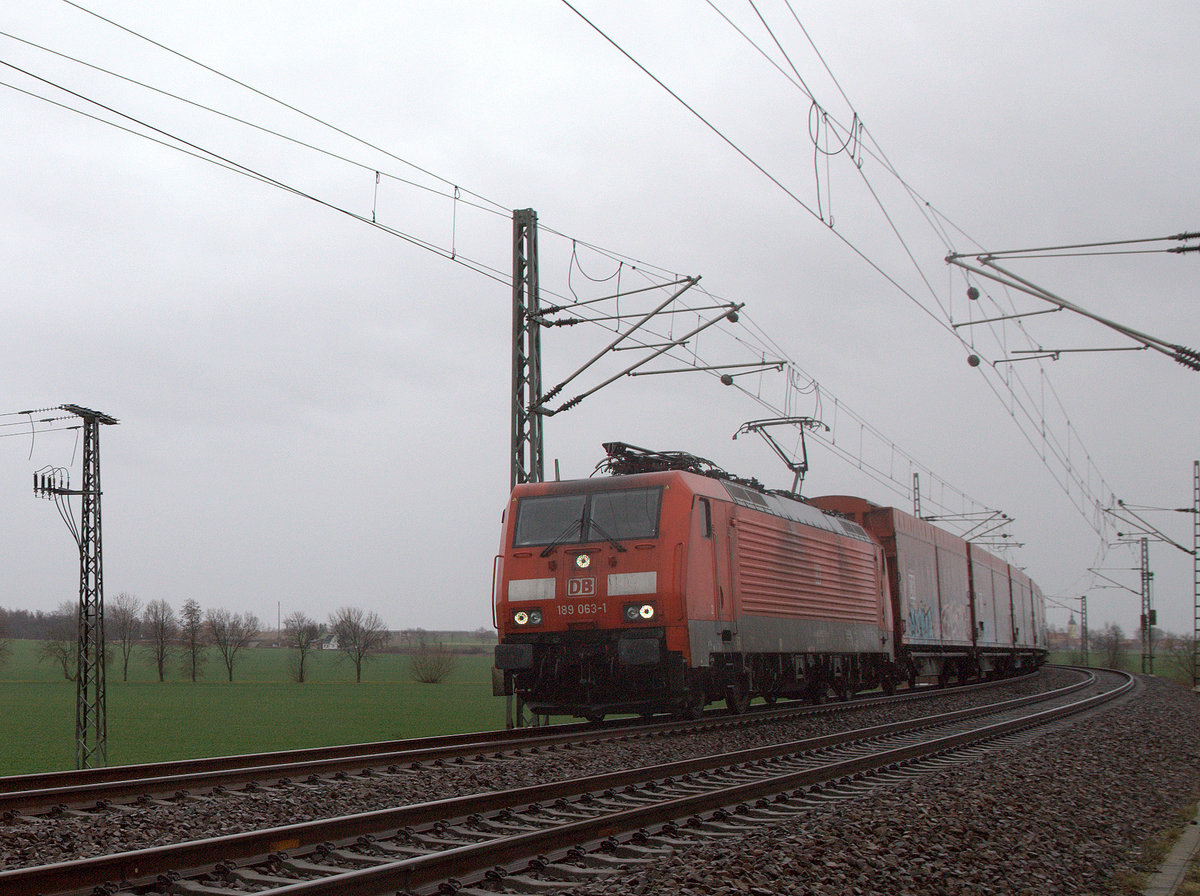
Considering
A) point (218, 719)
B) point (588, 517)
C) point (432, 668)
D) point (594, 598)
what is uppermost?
point (588, 517)

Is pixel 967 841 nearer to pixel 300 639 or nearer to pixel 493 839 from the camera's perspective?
pixel 493 839

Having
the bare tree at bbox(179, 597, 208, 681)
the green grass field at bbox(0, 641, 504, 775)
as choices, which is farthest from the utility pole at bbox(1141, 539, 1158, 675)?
the bare tree at bbox(179, 597, 208, 681)

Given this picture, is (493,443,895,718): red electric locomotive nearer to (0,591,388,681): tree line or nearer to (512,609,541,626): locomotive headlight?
(512,609,541,626): locomotive headlight

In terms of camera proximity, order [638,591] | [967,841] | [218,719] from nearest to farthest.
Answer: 1. [967,841]
2. [638,591]
3. [218,719]

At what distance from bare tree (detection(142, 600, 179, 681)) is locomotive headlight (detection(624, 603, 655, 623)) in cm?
7848

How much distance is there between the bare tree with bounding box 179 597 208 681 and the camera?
8381cm

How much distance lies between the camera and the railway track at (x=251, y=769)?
26.2 ft

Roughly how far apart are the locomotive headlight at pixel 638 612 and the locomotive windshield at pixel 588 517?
912 millimetres

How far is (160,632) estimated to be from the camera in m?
84.4

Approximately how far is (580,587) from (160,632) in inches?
3102

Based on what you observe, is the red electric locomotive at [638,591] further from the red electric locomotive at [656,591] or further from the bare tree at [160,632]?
the bare tree at [160,632]

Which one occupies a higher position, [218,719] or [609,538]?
[609,538]

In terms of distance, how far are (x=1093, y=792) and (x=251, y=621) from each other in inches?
3517

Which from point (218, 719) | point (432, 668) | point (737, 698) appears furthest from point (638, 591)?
point (432, 668)
